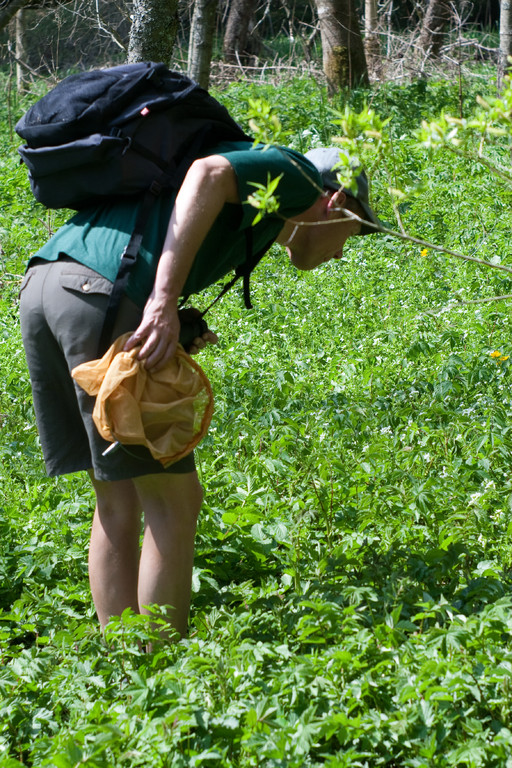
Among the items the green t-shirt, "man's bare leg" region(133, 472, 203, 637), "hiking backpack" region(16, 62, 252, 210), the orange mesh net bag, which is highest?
"hiking backpack" region(16, 62, 252, 210)

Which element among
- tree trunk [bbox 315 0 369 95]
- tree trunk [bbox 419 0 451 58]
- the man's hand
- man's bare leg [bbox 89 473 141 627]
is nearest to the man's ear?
the man's hand

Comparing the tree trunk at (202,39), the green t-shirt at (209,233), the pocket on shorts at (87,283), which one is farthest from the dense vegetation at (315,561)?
the tree trunk at (202,39)

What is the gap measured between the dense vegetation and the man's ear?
6.8 inches

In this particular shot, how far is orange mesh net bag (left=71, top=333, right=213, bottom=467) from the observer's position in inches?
94.1

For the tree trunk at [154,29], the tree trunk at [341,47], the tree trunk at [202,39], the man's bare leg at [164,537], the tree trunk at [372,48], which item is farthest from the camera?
the tree trunk at [372,48]

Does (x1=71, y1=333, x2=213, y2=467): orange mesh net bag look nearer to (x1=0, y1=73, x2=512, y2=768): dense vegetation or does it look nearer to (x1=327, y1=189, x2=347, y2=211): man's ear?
(x1=0, y1=73, x2=512, y2=768): dense vegetation

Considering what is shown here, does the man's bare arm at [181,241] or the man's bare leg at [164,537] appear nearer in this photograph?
the man's bare arm at [181,241]

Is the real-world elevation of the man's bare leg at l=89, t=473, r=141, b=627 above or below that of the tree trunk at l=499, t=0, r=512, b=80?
below

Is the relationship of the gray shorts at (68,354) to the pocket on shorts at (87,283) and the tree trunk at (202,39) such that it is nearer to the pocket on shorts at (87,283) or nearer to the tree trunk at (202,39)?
the pocket on shorts at (87,283)

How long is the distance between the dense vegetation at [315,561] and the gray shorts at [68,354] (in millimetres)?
463

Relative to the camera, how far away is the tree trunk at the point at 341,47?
9844 millimetres

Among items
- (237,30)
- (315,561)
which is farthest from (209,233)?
(237,30)

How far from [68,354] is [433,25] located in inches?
468

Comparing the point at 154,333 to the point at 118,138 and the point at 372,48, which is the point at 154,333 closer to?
the point at 118,138
